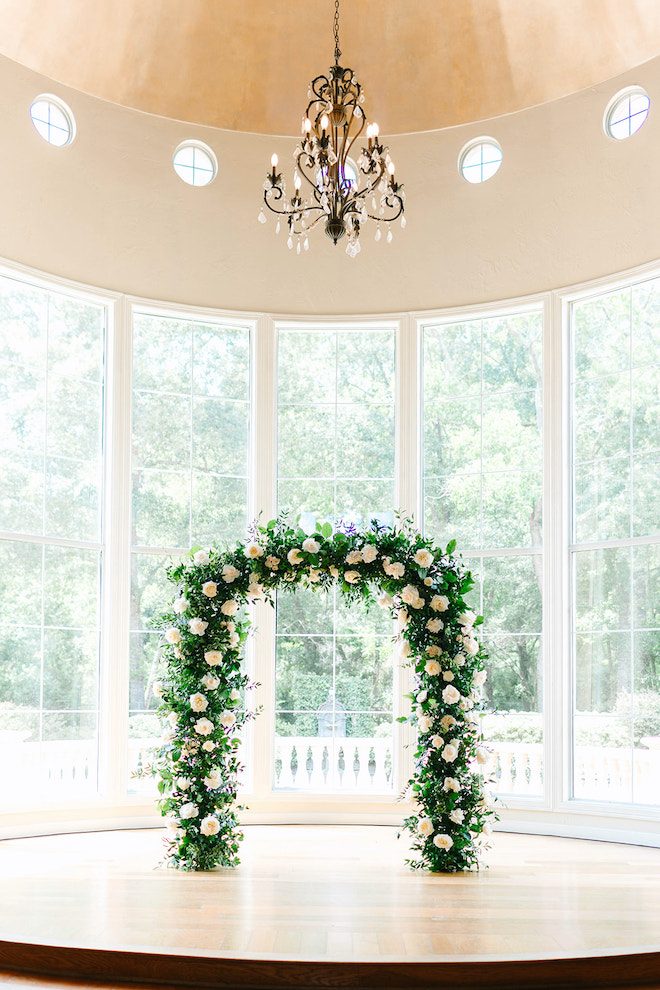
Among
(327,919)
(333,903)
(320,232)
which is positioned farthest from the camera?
(320,232)

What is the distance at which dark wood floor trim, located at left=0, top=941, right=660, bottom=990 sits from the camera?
3812mm

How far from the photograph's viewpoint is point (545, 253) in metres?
7.84

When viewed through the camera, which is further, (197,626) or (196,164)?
(196,164)

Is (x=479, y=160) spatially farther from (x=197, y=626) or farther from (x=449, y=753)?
(x=449, y=753)

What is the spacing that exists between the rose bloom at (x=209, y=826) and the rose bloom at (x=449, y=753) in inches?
51.8

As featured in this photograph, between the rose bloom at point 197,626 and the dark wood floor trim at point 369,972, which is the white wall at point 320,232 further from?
the dark wood floor trim at point 369,972

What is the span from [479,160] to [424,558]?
12.4 feet

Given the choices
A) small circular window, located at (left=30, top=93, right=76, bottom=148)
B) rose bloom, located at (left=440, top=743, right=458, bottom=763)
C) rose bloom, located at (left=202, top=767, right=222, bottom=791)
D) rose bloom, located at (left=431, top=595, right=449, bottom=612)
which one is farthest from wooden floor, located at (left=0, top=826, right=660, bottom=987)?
small circular window, located at (left=30, top=93, right=76, bottom=148)

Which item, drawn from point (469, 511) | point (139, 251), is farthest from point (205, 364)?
point (469, 511)

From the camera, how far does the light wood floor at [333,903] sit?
4.03 m

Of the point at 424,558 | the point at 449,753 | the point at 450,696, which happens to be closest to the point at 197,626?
the point at 424,558

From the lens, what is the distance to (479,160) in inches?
315

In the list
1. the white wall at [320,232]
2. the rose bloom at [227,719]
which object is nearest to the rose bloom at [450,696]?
the rose bloom at [227,719]

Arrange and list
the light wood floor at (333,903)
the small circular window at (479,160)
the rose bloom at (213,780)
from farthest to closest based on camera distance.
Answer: the small circular window at (479,160) < the rose bloom at (213,780) < the light wood floor at (333,903)
